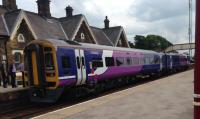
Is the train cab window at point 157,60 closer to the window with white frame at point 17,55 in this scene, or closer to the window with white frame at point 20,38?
the window with white frame at point 20,38

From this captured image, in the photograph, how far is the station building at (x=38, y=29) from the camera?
28.1 meters

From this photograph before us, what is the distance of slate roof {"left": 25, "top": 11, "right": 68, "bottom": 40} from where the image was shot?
32.6 meters

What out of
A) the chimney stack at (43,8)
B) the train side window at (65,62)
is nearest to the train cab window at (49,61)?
the train side window at (65,62)

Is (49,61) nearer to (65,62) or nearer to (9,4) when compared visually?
(65,62)

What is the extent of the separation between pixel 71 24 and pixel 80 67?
23895mm

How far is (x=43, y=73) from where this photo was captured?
14727 millimetres

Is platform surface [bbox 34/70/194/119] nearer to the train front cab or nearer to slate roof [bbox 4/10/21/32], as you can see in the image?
the train front cab

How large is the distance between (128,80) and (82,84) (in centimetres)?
858

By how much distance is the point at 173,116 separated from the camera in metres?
9.43

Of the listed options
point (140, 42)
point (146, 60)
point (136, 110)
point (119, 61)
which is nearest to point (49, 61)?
point (136, 110)

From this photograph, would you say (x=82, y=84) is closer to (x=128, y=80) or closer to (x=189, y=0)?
(x=128, y=80)

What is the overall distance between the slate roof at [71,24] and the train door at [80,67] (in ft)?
68.7

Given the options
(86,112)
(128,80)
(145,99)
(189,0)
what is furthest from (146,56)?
(189,0)

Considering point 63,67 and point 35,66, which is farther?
point 35,66
